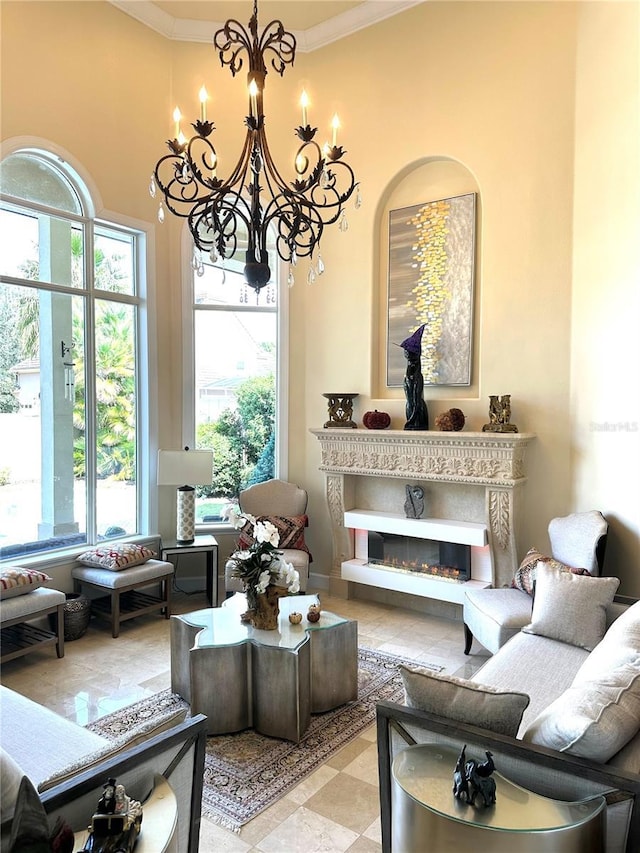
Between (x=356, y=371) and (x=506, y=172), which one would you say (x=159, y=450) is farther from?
(x=506, y=172)

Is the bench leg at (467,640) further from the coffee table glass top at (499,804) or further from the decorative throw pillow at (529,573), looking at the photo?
the coffee table glass top at (499,804)

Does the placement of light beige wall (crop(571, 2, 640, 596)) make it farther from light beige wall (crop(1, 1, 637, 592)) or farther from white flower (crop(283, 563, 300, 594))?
white flower (crop(283, 563, 300, 594))

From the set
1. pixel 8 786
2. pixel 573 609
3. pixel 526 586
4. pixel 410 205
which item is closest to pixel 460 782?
pixel 8 786

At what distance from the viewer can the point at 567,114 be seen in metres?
4.00

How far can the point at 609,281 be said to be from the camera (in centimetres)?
356

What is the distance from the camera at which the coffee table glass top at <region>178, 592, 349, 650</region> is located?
9.56 ft

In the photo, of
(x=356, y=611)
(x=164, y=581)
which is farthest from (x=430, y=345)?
(x=164, y=581)

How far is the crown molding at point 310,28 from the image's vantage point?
4.69 metres

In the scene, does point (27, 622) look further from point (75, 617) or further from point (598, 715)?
point (598, 715)

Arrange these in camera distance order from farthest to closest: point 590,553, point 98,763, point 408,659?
point 408,659 < point 590,553 < point 98,763

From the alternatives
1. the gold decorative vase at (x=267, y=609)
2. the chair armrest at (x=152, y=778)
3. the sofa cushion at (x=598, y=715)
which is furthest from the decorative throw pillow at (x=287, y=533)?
the sofa cushion at (x=598, y=715)

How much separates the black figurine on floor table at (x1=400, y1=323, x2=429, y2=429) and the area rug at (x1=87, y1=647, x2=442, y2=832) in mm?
1947

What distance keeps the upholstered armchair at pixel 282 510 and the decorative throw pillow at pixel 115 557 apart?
0.81m

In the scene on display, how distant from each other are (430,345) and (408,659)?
95.3 inches
